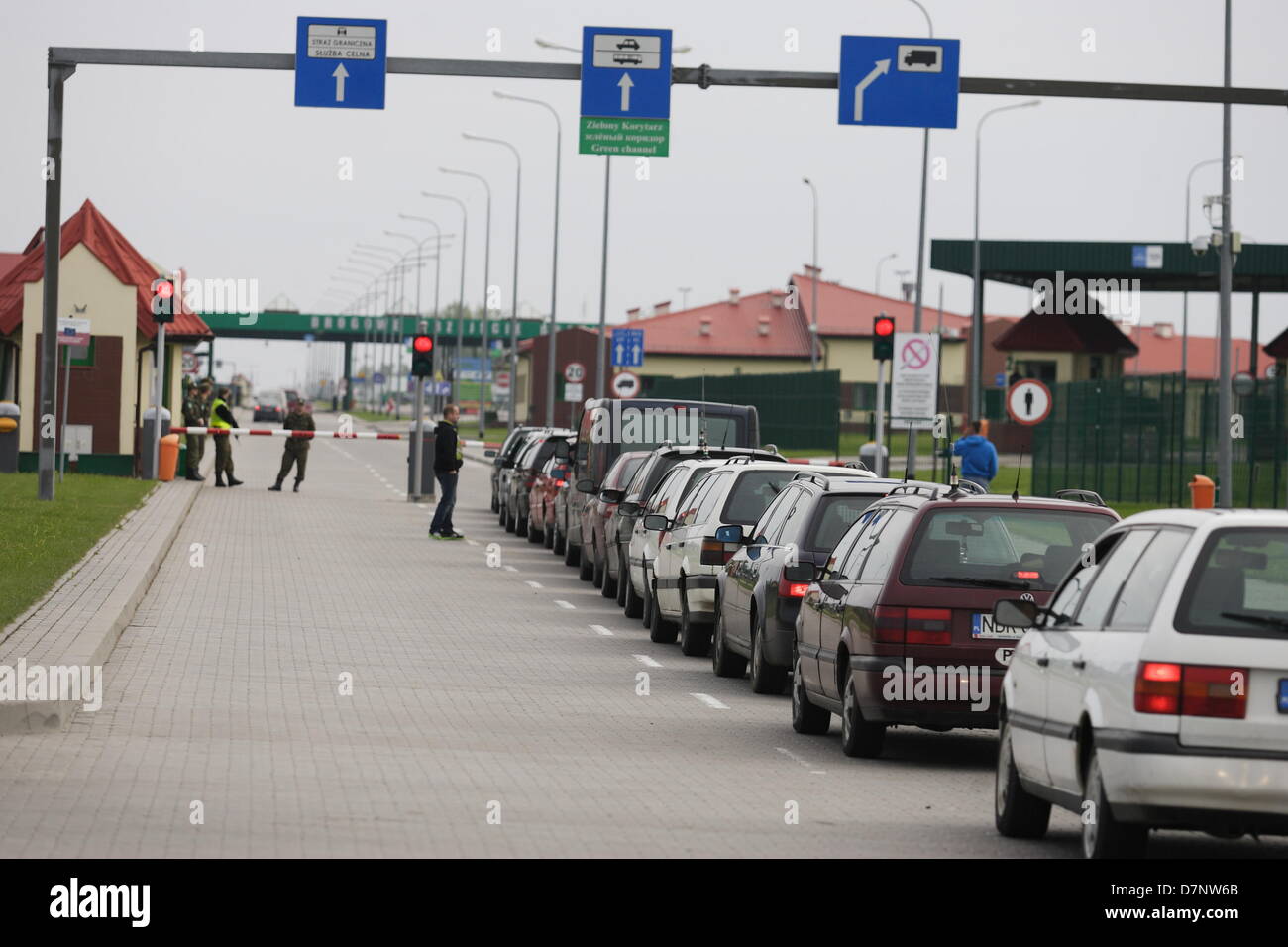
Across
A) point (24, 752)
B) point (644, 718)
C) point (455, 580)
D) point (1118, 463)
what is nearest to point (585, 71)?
point (455, 580)

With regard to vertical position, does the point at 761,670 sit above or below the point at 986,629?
below

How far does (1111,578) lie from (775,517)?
8.02 metres

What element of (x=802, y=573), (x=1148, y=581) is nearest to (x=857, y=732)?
(x=802, y=573)

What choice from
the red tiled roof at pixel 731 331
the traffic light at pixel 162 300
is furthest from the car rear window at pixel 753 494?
the red tiled roof at pixel 731 331

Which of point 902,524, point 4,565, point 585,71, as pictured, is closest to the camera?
point 902,524

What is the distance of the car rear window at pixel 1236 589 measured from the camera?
8516mm

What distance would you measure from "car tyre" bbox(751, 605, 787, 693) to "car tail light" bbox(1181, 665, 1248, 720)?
7721 millimetres

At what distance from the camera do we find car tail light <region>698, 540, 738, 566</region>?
1895 centimetres

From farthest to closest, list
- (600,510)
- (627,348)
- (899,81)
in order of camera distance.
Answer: (627,348), (600,510), (899,81)

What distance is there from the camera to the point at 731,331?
11406cm

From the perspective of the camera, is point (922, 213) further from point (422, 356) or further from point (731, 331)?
point (731, 331)
